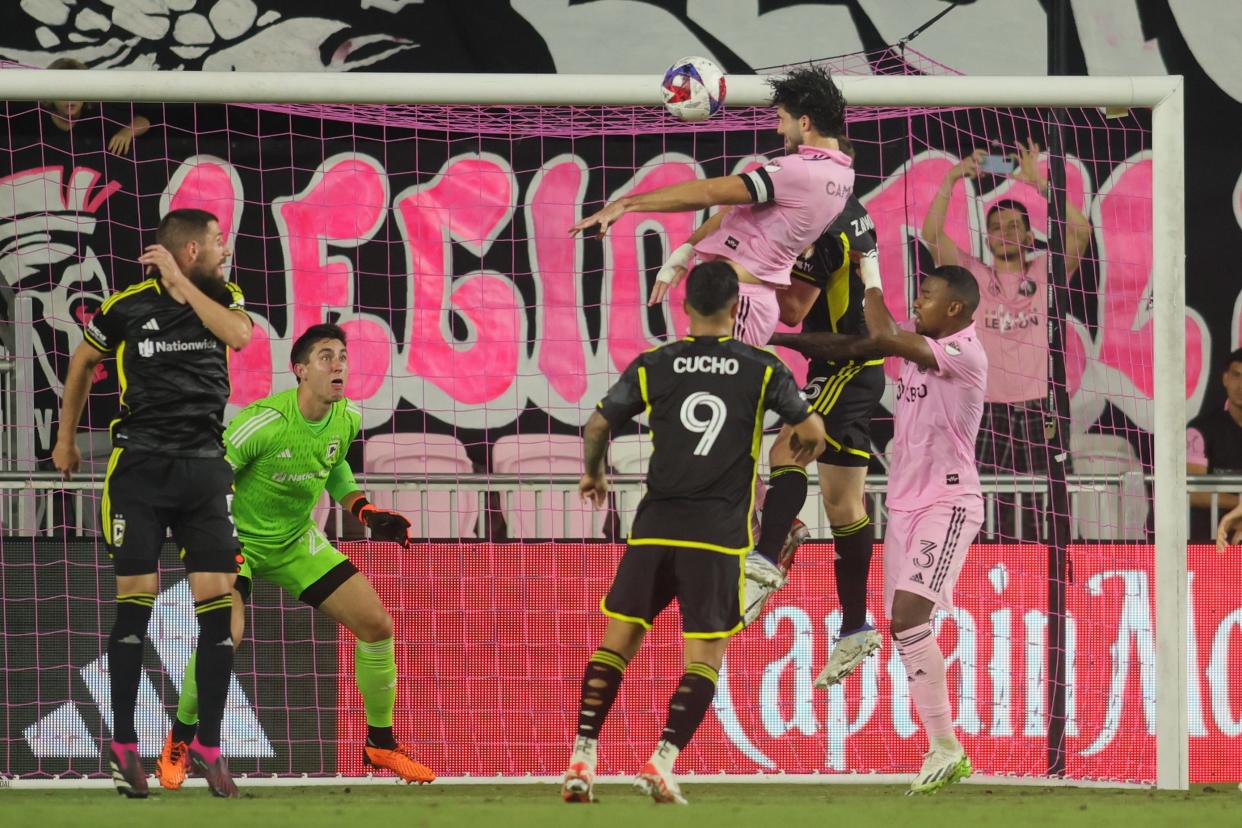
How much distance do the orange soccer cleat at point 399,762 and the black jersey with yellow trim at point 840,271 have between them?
2.47 m

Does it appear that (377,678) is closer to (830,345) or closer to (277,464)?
(277,464)

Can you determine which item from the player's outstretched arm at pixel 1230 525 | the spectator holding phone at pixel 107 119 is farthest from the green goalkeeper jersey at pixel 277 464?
the player's outstretched arm at pixel 1230 525

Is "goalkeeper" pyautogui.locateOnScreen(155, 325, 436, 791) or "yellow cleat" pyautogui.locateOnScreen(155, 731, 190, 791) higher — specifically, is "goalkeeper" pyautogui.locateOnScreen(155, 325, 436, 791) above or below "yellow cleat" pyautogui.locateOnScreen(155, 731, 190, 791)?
above

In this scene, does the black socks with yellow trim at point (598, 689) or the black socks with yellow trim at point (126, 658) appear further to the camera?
the black socks with yellow trim at point (126, 658)

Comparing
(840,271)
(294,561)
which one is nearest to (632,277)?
(840,271)

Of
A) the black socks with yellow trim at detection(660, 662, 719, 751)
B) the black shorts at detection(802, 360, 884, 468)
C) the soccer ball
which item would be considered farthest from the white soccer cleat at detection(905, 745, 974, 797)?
the soccer ball

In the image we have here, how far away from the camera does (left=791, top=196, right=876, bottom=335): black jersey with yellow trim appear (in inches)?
276

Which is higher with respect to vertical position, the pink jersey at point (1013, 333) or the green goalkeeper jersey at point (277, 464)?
the pink jersey at point (1013, 333)

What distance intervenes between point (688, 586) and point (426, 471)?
3.84 metres

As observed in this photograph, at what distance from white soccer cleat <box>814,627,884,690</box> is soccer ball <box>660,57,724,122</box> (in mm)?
2207

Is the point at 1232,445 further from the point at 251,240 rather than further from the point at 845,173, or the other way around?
the point at 251,240

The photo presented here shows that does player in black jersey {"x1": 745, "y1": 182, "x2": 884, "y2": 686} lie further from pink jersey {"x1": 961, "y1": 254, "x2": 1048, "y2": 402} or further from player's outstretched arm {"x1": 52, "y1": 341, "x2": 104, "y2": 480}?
player's outstretched arm {"x1": 52, "y1": 341, "x2": 104, "y2": 480}

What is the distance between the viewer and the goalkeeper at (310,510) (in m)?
7.23

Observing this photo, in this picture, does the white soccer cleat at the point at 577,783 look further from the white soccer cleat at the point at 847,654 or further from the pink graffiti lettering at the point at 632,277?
the pink graffiti lettering at the point at 632,277
